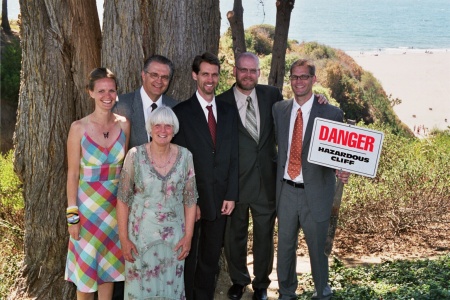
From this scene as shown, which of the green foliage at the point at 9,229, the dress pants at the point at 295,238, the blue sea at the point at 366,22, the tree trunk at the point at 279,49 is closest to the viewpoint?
the dress pants at the point at 295,238

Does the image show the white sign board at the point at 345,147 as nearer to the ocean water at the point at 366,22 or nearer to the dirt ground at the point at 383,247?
the dirt ground at the point at 383,247

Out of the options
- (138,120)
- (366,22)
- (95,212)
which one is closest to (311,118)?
(138,120)

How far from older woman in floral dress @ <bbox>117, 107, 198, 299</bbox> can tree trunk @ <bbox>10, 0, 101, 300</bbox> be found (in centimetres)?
183

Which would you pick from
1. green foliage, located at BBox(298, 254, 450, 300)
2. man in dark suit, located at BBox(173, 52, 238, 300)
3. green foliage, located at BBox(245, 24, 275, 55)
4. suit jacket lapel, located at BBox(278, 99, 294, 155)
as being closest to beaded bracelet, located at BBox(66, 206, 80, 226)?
man in dark suit, located at BBox(173, 52, 238, 300)

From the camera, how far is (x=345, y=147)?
4.89 meters

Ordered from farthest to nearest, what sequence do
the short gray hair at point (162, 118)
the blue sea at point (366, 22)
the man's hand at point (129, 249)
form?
the blue sea at point (366, 22) → the man's hand at point (129, 249) → the short gray hair at point (162, 118)

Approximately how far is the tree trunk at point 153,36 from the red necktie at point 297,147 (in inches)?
49.0

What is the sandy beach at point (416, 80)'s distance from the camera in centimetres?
4500

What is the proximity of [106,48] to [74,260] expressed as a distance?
6.68 feet

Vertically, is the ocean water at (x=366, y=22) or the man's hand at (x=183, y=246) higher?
the ocean water at (x=366, y=22)

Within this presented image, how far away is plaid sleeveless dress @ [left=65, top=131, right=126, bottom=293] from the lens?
451cm

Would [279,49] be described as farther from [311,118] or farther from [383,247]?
[311,118]

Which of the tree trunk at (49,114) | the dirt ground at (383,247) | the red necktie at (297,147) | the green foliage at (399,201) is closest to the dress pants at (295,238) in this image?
the red necktie at (297,147)

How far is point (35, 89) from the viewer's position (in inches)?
234
